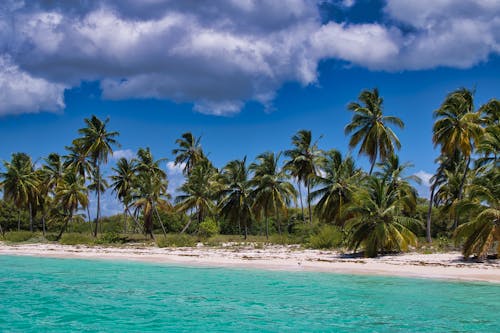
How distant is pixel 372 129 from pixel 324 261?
18.8 metres

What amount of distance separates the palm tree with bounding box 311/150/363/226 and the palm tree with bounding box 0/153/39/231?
32.5 meters

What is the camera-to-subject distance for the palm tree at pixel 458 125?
34344 mm

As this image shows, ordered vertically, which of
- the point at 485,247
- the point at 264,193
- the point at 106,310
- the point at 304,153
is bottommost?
the point at 106,310

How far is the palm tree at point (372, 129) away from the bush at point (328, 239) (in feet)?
35.6

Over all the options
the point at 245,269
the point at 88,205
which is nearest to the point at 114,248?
the point at 88,205

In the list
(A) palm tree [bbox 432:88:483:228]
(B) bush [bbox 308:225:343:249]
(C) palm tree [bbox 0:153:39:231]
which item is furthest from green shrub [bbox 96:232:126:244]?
(A) palm tree [bbox 432:88:483:228]

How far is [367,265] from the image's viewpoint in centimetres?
2164

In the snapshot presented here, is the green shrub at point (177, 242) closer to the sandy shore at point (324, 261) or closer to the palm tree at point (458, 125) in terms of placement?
the sandy shore at point (324, 261)

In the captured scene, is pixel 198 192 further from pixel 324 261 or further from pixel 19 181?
pixel 324 261

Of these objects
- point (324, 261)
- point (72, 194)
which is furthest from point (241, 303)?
point (72, 194)

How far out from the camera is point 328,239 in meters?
30.4

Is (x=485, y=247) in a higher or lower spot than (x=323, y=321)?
higher

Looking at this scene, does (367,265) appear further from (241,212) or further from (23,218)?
(23,218)

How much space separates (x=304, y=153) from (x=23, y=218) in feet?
139
